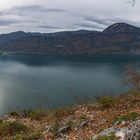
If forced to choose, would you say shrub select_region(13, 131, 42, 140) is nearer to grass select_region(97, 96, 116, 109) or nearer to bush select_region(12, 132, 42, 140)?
bush select_region(12, 132, 42, 140)

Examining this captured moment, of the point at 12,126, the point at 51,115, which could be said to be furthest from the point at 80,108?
the point at 12,126

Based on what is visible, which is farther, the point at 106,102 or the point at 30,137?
the point at 106,102

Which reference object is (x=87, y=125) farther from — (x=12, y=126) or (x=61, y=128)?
(x=12, y=126)

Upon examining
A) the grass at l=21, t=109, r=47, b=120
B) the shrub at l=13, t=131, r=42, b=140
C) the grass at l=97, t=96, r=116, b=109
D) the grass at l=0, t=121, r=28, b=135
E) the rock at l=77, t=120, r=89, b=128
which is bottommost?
the grass at l=21, t=109, r=47, b=120

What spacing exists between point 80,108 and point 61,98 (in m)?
52.6

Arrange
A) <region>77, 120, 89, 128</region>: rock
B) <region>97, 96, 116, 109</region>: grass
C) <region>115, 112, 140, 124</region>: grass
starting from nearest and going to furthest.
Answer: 1. <region>115, 112, 140, 124</region>: grass
2. <region>77, 120, 89, 128</region>: rock
3. <region>97, 96, 116, 109</region>: grass

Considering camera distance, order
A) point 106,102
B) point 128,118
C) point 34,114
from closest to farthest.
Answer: point 128,118 → point 106,102 → point 34,114

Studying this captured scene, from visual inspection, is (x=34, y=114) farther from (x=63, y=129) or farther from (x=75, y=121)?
(x=63, y=129)

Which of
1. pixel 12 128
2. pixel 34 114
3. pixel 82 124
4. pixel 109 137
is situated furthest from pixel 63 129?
pixel 34 114

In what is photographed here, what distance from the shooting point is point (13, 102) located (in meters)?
68.4

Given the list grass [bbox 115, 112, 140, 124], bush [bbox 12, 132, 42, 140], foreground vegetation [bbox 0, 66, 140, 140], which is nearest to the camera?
grass [bbox 115, 112, 140, 124]

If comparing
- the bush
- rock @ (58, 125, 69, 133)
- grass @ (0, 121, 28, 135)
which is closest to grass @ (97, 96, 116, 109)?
rock @ (58, 125, 69, 133)

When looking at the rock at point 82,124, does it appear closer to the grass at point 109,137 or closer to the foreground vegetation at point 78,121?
the foreground vegetation at point 78,121

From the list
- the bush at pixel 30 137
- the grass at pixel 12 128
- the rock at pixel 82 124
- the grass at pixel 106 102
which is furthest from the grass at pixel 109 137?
the grass at pixel 106 102
